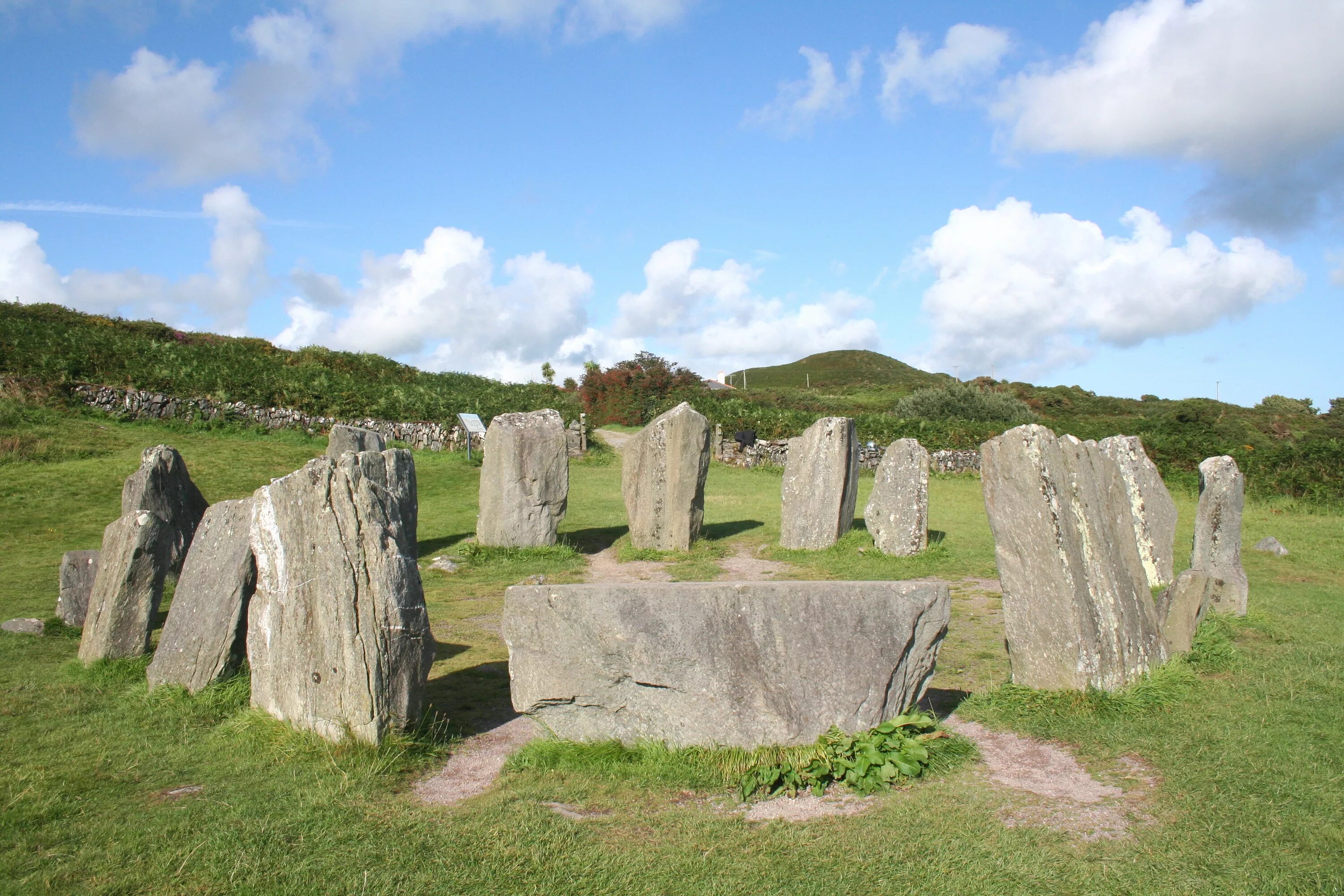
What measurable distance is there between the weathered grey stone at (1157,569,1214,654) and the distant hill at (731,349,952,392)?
67.3 metres

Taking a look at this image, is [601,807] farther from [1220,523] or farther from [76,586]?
[1220,523]

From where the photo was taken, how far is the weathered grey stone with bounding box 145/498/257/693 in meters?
6.57

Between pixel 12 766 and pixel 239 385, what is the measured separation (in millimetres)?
24075

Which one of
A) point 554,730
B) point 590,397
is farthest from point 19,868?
point 590,397

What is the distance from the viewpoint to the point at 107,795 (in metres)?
4.95

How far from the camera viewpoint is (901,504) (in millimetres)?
13305

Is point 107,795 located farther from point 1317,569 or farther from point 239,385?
point 239,385

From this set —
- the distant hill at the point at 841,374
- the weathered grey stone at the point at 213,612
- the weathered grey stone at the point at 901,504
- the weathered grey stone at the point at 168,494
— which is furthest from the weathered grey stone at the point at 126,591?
the distant hill at the point at 841,374

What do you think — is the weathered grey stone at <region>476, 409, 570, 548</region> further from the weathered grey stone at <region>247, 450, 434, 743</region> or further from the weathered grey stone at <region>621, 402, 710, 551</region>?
the weathered grey stone at <region>247, 450, 434, 743</region>

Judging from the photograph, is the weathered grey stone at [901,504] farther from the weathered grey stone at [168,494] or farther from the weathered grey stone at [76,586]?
the weathered grey stone at [76,586]

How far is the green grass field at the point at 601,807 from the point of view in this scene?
407cm

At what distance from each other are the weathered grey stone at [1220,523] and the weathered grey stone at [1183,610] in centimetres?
225

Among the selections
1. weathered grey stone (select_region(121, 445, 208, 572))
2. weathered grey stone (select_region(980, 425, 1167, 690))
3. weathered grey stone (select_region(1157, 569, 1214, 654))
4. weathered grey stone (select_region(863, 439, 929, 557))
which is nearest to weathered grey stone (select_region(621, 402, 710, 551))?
weathered grey stone (select_region(863, 439, 929, 557))

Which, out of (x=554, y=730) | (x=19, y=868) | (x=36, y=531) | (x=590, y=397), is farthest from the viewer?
(x=590, y=397)
